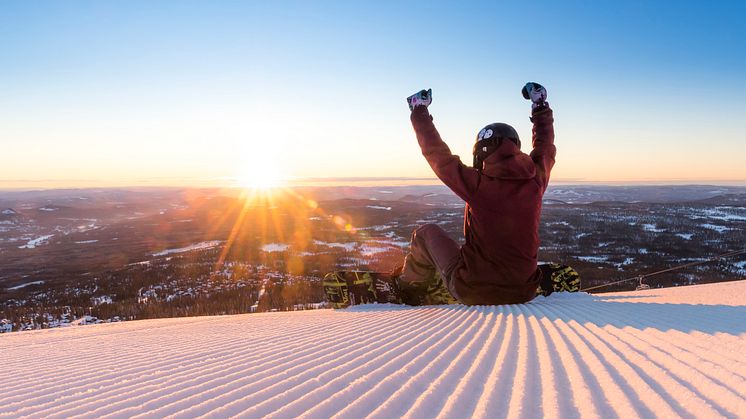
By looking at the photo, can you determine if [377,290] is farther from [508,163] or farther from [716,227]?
[716,227]

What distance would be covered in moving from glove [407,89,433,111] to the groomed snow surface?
2150 mm

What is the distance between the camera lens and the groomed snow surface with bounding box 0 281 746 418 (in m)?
1.57

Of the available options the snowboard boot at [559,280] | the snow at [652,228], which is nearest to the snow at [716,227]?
the snow at [652,228]

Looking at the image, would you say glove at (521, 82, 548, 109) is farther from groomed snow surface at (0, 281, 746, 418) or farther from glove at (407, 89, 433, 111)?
groomed snow surface at (0, 281, 746, 418)

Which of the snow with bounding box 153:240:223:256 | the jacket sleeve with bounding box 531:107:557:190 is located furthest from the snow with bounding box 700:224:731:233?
the snow with bounding box 153:240:223:256

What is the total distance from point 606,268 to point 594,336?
20.3 m

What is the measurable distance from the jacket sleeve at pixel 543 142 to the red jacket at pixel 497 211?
1 cm

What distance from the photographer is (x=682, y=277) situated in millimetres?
18062

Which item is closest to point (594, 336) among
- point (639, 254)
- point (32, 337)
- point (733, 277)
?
point (32, 337)

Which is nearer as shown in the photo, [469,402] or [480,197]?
[469,402]

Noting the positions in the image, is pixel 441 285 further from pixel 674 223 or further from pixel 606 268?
pixel 674 223

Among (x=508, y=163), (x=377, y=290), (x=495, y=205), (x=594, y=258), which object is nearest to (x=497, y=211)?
(x=495, y=205)

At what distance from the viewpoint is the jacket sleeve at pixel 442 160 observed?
11.1 feet

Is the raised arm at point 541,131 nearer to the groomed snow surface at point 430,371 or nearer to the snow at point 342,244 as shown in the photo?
the groomed snow surface at point 430,371
